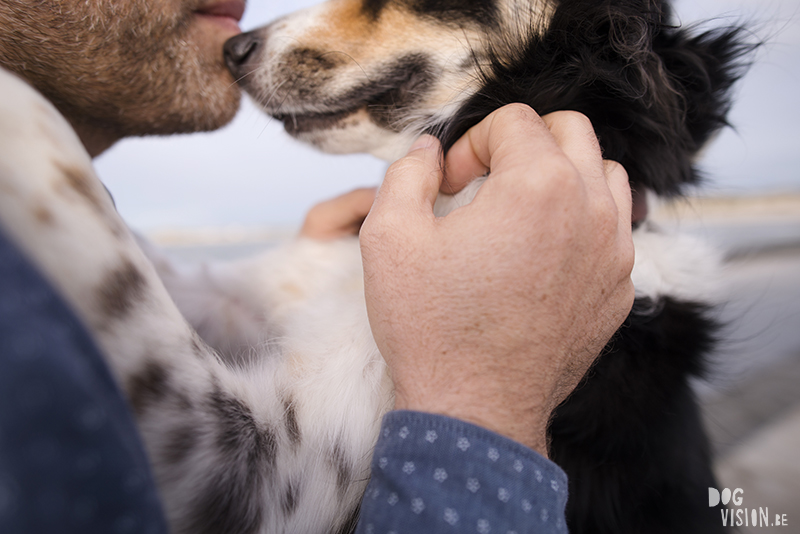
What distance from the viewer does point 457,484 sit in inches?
18.4

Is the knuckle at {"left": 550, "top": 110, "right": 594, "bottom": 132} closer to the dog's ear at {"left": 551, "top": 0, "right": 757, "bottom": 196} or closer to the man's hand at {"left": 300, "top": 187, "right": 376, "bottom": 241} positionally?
the dog's ear at {"left": 551, "top": 0, "right": 757, "bottom": 196}

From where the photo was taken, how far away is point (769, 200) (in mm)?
5930

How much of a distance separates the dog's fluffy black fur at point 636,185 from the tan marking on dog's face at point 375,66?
10cm

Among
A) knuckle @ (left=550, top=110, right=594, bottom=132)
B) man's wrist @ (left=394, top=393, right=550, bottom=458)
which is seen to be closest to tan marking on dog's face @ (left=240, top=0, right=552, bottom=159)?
knuckle @ (left=550, top=110, right=594, bottom=132)

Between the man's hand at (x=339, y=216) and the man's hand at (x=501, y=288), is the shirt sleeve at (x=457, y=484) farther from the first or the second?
the man's hand at (x=339, y=216)

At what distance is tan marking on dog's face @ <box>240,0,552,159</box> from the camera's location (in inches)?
39.4

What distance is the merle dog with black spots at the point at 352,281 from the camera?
1.65ft

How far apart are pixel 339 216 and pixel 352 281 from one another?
10.7 inches

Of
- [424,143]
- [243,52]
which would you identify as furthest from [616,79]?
[243,52]

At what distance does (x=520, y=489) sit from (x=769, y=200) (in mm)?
7506

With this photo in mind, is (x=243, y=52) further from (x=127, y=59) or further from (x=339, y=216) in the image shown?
(x=339, y=216)

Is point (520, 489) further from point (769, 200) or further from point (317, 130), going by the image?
point (769, 200)

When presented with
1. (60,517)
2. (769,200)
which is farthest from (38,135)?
(769,200)

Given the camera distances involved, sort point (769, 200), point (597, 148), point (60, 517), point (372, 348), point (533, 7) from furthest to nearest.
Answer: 1. point (769, 200)
2. point (533, 7)
3. point (372, 348)
4. point (597, 148)
5. point (60, 517)
